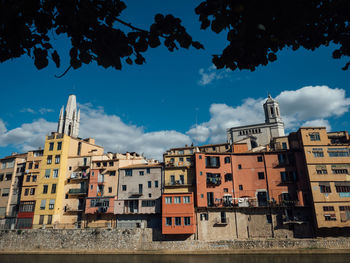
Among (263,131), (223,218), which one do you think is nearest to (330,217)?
(223,218)

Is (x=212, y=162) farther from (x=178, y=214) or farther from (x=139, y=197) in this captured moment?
(x=139, y=197)

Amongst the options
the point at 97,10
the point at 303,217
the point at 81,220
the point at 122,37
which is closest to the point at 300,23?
the point at 122,37

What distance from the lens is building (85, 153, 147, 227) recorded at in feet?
160

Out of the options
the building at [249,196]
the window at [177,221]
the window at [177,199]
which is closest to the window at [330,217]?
the building at [249,196]

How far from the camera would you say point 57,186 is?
53.7 meters

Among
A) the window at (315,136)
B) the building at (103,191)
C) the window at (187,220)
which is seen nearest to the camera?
the window at (187,220)

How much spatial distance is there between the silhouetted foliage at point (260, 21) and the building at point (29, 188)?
2317 inches

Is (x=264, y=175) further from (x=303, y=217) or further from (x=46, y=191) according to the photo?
(x=46, y=191)

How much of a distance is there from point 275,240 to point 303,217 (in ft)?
22.6

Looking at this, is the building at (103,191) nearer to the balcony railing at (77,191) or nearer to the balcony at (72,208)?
the balcony railing at (77,191)

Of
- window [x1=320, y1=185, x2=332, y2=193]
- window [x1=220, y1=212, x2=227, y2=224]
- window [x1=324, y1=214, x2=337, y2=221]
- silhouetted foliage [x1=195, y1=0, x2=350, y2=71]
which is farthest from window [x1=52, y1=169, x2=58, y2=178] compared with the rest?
silhouetted foliage [x1=195, y1=0, x2=350, y2=71]

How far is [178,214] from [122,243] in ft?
33.8

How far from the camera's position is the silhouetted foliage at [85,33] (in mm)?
4312

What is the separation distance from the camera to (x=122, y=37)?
4.52 meters
